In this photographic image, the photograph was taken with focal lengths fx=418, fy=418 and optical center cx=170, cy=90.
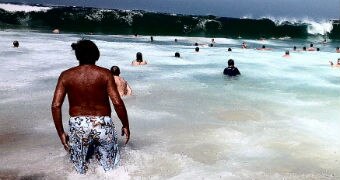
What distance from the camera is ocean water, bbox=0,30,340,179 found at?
17.7ft

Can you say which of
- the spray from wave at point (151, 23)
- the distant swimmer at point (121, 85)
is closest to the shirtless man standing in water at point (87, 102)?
the distant swimmer at point (121, 85)

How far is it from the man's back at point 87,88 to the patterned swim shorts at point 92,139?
0.27 feet

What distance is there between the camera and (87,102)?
13.9 ft

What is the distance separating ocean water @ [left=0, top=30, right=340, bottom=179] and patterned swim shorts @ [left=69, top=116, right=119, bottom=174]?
0.23 meters

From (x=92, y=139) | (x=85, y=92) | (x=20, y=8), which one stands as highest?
(x=20, y=8)

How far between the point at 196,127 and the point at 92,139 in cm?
353

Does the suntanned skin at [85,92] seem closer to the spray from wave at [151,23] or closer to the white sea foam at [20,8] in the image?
the spray from wave at [151,23]

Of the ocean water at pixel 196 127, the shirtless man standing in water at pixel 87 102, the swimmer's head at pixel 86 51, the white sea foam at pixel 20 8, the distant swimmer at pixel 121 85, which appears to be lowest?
the ocean water at pixel 196 127

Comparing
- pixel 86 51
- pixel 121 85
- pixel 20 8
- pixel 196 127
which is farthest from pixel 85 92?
pixel 20 8

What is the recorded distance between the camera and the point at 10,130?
684 centimetres

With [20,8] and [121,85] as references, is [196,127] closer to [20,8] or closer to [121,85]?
[121,85]

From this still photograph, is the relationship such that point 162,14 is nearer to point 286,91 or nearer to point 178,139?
point 286,91

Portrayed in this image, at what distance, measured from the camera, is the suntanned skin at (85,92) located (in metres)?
4.13

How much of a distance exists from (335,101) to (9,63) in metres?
10.7
